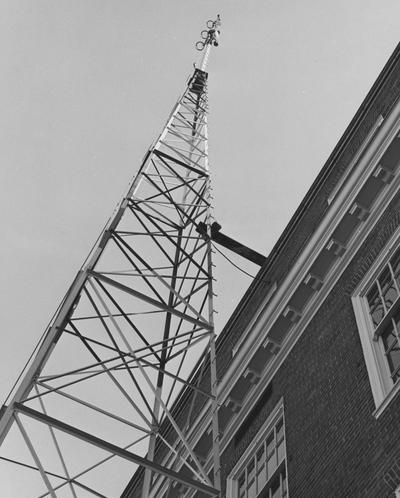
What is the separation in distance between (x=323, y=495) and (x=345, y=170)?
27.9ft

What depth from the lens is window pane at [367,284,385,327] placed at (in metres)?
13.6

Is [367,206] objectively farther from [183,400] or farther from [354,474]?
[183,400]

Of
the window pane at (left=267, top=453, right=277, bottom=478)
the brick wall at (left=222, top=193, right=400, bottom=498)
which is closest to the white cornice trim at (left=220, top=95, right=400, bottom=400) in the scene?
the brick wall at (left=222, top=193, right=400, bottom=498)

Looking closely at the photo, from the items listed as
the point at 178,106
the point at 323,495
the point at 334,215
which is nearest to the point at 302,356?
the point at 334,215

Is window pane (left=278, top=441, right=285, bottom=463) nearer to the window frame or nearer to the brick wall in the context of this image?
the brick wall

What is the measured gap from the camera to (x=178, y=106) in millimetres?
22719

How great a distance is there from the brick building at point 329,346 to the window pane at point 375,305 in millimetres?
23

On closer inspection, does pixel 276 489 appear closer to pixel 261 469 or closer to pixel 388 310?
pixel 261 469

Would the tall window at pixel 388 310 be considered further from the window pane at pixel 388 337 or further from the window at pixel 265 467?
the window at pixel 265 467

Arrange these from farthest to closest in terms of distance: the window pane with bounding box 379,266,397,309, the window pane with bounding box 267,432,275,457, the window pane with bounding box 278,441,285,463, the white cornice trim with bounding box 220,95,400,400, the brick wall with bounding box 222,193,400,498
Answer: the white cornice trim with bounding box 220,95,400,400 < the window pane with bounding box 267,432,275,457 < the window pane with bounding box 278,441,285,463 < the window pane with bounding box 379,266,397,309 < the brick wall with bounding box 222,193,400,498

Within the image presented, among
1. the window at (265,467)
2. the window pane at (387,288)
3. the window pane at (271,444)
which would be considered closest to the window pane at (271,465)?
the window at (265,467)

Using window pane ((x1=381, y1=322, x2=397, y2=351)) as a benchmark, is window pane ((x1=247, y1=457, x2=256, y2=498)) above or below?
below

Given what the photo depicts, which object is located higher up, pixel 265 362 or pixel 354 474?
pixel 265 362

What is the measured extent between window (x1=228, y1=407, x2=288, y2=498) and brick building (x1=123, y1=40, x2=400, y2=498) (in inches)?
1.0
